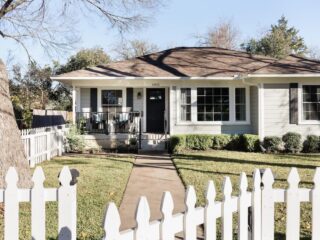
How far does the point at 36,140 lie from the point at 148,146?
5757 millimetres

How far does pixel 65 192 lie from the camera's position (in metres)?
2.96

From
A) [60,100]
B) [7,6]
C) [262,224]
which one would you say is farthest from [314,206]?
[60,100]

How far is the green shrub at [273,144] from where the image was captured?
621 inches

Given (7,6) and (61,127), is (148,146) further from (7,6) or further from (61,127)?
(7,6)

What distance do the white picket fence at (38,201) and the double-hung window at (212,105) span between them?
14830mm

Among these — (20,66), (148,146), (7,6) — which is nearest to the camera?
(7,6)

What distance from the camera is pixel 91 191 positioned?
7.76 meters

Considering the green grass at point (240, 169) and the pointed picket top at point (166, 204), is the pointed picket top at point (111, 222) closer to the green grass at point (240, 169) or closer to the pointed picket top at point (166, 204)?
the pointed picket top at point (166, 204)

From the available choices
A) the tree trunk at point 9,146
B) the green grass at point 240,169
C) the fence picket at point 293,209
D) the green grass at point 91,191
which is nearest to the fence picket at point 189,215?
the fence picket at point 293,209

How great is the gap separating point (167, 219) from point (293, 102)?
1481cm

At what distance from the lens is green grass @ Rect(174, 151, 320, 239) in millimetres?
6185

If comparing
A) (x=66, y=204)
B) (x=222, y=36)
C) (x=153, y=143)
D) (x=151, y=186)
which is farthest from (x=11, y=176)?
(x=222, y=36)

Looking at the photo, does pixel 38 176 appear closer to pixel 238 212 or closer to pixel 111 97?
pixel 238 212

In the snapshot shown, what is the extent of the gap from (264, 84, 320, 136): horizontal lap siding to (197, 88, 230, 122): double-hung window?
206 centimetres
